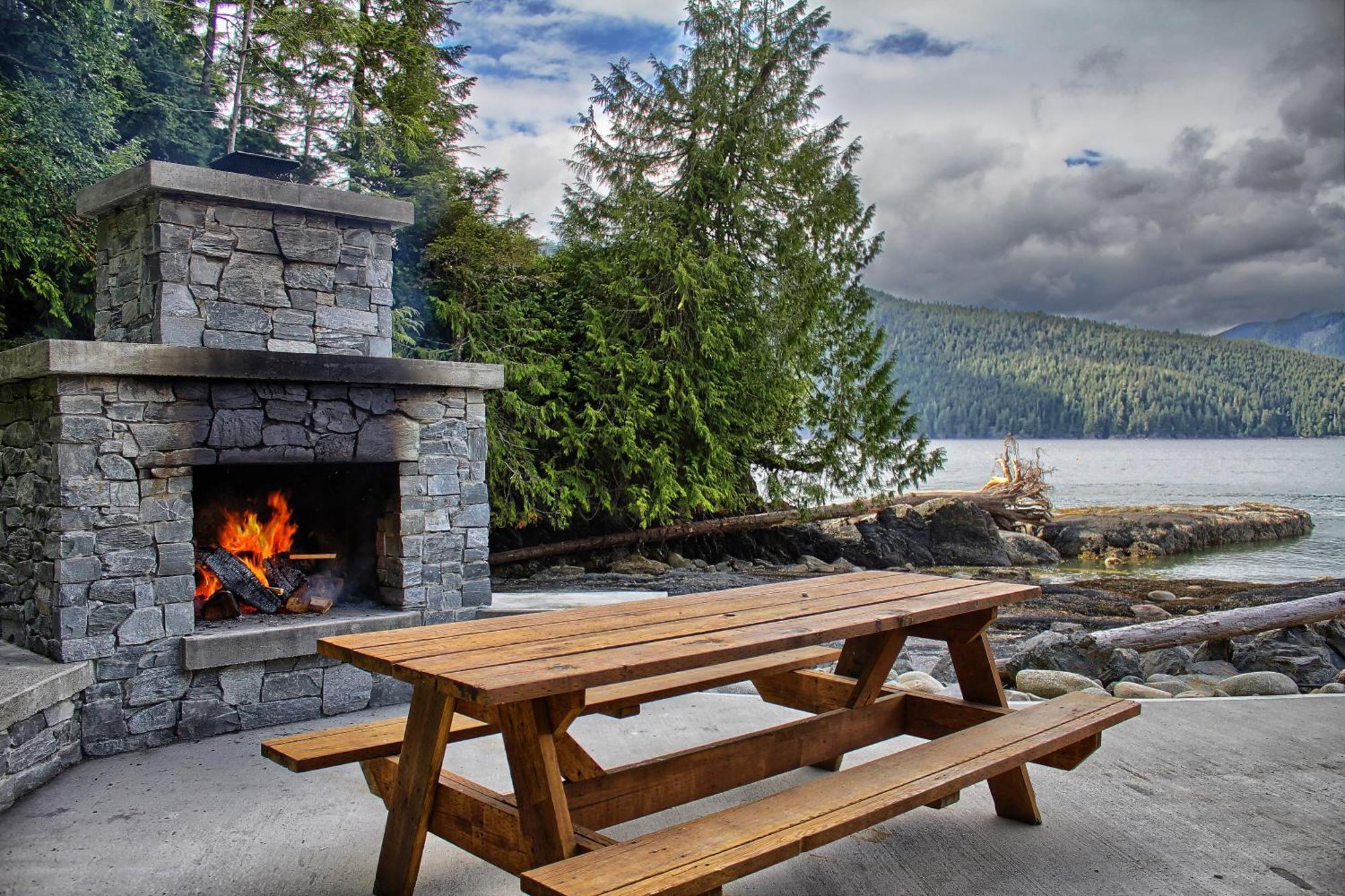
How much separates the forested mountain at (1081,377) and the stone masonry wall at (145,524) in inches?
1582

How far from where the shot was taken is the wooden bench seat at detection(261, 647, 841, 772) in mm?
2697

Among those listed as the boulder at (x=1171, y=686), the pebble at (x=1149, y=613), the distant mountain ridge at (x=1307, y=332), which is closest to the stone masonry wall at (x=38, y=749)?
the boulder at (x=1171, y=686)

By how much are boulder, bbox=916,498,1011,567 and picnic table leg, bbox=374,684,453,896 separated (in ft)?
40.1

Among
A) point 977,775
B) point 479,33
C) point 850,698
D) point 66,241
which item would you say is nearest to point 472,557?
point 850,698

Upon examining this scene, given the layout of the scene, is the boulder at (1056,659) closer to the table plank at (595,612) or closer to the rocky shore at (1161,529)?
the table plank at (595,612)

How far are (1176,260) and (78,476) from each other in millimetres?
34504

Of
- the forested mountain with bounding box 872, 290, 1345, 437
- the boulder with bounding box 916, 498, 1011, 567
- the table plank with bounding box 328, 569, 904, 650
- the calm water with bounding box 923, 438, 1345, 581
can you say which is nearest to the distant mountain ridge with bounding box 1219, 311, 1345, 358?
the forested mountain with bounding box 872, 290, 1345, 437

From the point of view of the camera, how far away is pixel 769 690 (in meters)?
3.95

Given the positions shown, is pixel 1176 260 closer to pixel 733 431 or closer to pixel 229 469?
pixel 733 431

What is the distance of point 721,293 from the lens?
10.8 m

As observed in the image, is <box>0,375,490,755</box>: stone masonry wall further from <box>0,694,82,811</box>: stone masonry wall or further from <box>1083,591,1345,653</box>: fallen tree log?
<box>1083,591,1345,653</box>: fallen tree log

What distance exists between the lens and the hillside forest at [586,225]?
840 centimetres

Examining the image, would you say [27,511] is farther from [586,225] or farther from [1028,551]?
[1028,551]

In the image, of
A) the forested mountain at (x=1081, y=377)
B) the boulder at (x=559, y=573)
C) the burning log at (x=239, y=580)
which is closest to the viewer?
the burning log at (x=239, y=580)
